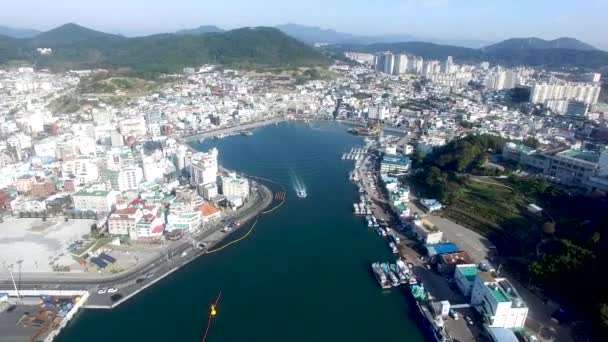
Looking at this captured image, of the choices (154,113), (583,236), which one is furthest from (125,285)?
(154,113)

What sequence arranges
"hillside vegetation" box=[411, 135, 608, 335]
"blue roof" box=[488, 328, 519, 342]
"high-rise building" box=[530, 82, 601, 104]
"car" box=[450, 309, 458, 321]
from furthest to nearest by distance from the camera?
1. "high-rise building" box=[530, 82, 601, 104]
2. "hillside vegetation" box=[411, 135, 608, 335]
3. "car" box=[450, 309, 458, 321]
4. "blue roof" box=[488, 328, 519, 342]

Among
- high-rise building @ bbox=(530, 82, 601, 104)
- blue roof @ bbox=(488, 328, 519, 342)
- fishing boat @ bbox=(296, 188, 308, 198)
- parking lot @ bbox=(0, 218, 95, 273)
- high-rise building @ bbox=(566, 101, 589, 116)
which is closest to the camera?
blue roof @ bbox=(488, 328, 519, 342)

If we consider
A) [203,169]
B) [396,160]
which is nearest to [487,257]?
[396,160]

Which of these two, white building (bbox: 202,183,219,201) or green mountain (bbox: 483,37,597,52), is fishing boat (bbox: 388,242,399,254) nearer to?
white building (bbox: 202,183,219,201)

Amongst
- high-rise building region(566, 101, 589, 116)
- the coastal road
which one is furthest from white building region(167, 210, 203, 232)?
high-rise building region(566, 101, 589, 116)

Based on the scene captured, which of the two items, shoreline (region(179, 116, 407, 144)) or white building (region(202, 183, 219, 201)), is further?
shoreline (region(179, 116, 407, 144))

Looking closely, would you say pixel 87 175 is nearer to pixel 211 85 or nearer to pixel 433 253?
pixel 433 253

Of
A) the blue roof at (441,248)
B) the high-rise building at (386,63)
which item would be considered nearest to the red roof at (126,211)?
the blue roof at (441,248)
